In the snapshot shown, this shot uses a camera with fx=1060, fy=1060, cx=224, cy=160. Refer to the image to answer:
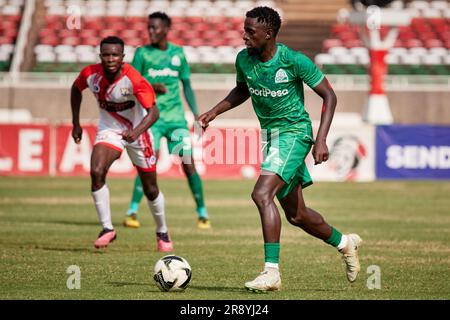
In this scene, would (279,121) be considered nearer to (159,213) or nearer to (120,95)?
(120,95)

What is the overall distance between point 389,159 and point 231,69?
10.4m

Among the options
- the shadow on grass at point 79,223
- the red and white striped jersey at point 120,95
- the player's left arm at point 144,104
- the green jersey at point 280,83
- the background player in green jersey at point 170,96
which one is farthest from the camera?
the shadow on grass at point 79,223

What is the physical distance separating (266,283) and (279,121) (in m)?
1.49

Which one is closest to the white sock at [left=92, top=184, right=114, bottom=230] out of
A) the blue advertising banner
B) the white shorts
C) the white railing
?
the white shorts

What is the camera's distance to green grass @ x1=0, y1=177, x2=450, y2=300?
30.1 feet

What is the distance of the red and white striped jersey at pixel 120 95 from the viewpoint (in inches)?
464

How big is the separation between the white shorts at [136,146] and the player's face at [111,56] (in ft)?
2.82

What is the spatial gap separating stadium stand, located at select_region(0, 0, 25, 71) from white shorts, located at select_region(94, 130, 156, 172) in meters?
23.0

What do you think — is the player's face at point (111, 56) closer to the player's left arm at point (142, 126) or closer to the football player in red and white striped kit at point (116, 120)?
the football player in red and white striped kit at point (116, 120)

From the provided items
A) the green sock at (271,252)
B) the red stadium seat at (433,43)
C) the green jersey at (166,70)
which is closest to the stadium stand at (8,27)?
the red stadium seat at (433,43)

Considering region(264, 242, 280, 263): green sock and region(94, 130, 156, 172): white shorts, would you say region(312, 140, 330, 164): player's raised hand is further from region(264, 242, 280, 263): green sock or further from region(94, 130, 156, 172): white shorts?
region(94, 130, 156, 172): white shorts

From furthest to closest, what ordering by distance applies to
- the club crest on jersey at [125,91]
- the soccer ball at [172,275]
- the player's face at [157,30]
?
the player's face at [157,30], the club crest on jersey at [125,91], the soccer ball at [172,275]
